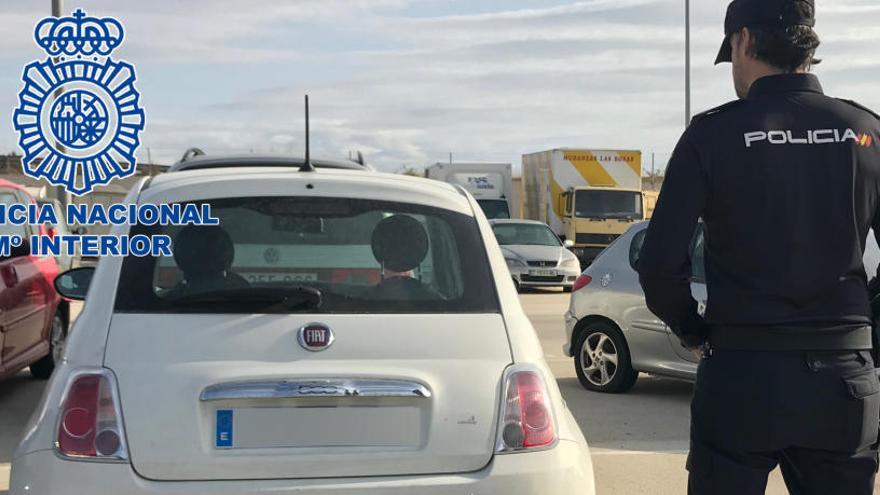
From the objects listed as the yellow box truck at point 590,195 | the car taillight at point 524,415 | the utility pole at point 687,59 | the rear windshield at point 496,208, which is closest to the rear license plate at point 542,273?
the yellow box truck at point 590,195

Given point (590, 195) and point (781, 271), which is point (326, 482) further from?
point (590, 195)

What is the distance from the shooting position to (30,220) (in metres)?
9.17

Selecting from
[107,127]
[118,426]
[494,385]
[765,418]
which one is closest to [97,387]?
[118,426]

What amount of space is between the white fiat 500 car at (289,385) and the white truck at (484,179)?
24.4 metres

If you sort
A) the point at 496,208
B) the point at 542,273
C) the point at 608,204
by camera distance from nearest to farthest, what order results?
1. the point at 542,273
2. the point at 608,204
3. the point at 496,208

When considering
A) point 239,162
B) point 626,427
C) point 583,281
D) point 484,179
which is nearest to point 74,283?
point 239,162

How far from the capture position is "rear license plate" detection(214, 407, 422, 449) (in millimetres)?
3279

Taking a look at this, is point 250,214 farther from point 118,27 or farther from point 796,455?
point 118,27

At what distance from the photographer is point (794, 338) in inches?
110

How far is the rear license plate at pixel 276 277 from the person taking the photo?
3813 millimetres

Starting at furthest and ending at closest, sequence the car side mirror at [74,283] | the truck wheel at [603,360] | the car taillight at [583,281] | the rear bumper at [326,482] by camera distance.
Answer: the car taillight at [583,281] → the truck wheel at [603,360] → the car side mirror at [74,283] → the rear bumper at [326,482]

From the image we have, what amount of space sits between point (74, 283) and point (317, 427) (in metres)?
2.17

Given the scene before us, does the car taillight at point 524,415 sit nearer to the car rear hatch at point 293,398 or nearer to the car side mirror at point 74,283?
the car rear hatch at point 293,398

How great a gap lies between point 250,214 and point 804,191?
1848 mm
